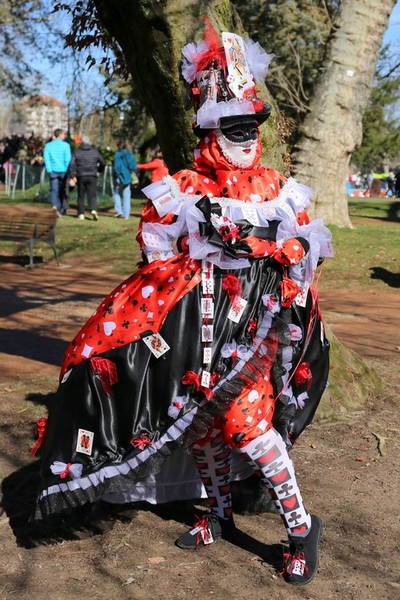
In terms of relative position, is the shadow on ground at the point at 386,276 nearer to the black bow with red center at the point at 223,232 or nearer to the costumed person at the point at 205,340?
the costumed person at the point at 205,340

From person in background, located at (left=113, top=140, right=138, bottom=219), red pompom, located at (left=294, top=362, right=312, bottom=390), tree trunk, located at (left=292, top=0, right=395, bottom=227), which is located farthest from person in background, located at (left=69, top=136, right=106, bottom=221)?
red pompom, located at (left=294, top=362, right=312, bottom=390)

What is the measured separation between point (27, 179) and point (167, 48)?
2272cm

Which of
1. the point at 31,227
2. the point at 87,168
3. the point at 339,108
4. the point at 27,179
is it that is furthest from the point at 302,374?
the point at 27,179

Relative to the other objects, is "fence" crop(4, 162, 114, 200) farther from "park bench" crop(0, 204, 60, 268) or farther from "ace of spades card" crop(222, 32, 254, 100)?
"ace of spades card" crop(222, 32, 254, 100)

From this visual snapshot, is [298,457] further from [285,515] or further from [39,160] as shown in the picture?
[39,160]

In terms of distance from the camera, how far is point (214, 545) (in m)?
3.75

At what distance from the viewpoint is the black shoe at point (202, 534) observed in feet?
12.2

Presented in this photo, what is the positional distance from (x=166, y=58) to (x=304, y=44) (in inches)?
811

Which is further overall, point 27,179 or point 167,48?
point 27,179

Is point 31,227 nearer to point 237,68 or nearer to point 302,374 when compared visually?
point 237,68

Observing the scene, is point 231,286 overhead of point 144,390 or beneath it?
overhead

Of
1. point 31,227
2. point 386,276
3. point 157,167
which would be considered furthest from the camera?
point 157,167

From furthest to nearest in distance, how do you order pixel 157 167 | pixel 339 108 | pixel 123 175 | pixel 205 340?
1. pixel 123 175
2. pixel 339 108
3. pixel 157 167
4. pixel 205 340

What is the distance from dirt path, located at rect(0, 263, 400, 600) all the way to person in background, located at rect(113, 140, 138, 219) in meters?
12.7
